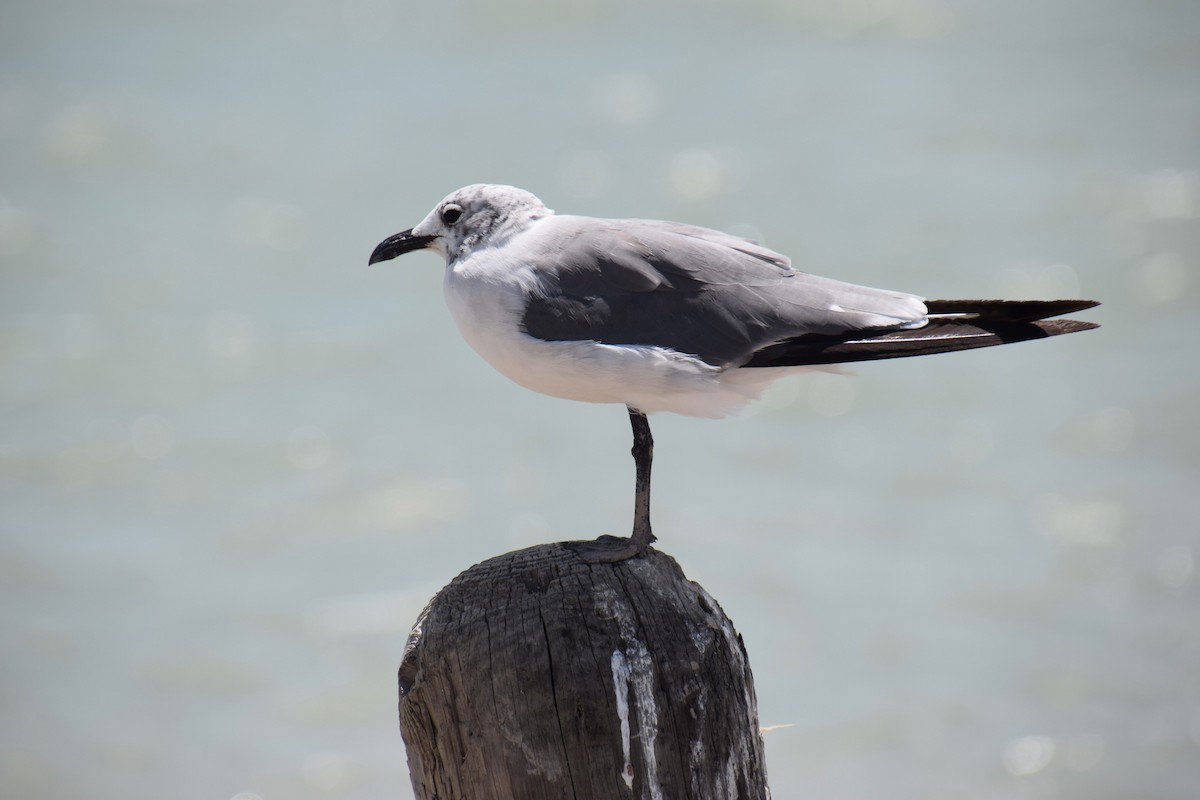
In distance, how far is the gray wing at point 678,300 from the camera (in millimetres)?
3664

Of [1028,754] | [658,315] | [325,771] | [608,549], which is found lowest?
[1028,754]

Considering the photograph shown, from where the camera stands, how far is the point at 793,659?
760 centimetres

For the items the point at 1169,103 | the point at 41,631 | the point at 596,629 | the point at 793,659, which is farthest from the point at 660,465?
the point at 1169,103

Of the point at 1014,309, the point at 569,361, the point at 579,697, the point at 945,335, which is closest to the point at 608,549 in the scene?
the point at 569,361

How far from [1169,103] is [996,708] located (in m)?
8.12

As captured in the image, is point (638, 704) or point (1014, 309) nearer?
point (638, 704)

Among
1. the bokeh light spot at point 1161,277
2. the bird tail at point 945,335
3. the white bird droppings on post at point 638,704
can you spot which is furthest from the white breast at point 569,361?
the bokeh light spot at point 1161,277

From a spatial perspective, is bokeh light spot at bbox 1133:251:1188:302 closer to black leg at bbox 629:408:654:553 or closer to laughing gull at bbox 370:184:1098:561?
laughing gull at bbox 370:184:1098:561

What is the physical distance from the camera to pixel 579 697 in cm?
264

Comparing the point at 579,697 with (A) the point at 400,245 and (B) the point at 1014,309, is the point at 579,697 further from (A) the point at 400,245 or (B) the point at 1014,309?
(A) the point at 400,245

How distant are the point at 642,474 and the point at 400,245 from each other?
108 centimetres

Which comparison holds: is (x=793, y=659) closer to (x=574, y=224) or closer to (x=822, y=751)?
(x=822, y=751)

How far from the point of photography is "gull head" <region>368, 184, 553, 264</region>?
392 cm

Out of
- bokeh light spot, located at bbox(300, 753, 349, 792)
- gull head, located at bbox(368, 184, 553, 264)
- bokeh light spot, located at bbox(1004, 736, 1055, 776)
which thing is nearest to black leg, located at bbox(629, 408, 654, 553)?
gull head, located at bbox(368, 184, 553, 264)
